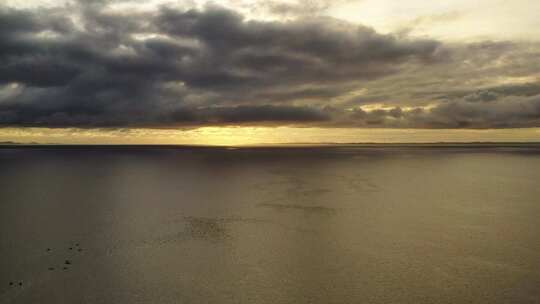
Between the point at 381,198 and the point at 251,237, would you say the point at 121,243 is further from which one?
the point at 381,198

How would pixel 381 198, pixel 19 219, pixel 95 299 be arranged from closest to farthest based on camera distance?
pixel 95 299, pixel 19 219, pixel 381 198

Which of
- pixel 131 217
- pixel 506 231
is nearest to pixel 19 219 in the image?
pixel 131 217

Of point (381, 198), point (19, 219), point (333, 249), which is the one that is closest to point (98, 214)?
point (19, 219)

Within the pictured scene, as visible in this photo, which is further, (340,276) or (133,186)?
(133,186)

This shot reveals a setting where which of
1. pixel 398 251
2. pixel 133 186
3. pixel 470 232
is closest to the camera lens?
pixel 398 251

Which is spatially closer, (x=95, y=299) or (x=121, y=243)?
(x=95, y=299)

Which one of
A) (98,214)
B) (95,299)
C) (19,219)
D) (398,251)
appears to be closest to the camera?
(95,299)

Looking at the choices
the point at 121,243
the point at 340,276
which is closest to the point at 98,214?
the point at 121,243

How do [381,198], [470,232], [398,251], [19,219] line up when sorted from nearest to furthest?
[398,251] < [470,232] < [19,219] < [381,198]

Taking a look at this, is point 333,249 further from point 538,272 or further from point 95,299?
point 95,299
